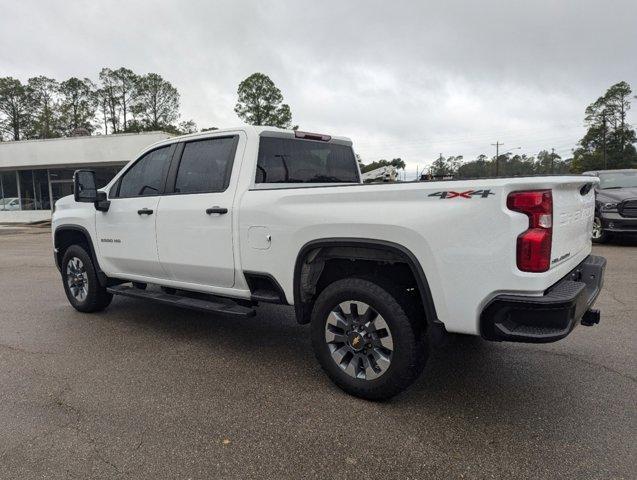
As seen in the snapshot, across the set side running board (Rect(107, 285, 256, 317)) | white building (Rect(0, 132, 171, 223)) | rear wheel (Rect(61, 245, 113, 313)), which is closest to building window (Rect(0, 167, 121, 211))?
white building (Rect(0, 132, 171, 223))

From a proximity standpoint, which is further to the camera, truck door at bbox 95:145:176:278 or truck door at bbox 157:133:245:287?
truck door at bbox 95:145:176:278

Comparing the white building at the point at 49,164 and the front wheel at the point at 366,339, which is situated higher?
the white building at the point at 49,164

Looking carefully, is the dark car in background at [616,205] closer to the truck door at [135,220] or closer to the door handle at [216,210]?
the door handle at [216,210]

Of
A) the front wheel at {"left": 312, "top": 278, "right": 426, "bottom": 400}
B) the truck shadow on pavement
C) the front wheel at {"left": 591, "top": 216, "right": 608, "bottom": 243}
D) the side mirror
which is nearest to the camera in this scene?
the front wheel at {"left": 312, "top": 278, "right": 426, "bottom": 400}

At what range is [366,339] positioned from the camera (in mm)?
3084

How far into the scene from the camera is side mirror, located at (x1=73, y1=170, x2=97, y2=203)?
4797 mm

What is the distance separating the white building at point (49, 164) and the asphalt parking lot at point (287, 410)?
20.0 meters

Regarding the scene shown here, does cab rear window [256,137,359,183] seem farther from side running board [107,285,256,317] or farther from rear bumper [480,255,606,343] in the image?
rear bumper [480,255,606,343]

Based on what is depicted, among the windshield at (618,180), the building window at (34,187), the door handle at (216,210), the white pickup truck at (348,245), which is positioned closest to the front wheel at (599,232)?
the windshield at (618,180)

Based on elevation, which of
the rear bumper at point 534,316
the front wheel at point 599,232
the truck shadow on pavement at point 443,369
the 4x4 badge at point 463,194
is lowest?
the truck shadow on pavement at point 443,369

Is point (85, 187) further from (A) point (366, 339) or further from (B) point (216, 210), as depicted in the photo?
(A) point (366, 339)

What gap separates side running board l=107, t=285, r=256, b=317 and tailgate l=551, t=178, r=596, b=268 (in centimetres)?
225

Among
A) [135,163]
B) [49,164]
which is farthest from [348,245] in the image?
[49,164]

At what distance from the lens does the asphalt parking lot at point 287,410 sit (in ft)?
8.09
